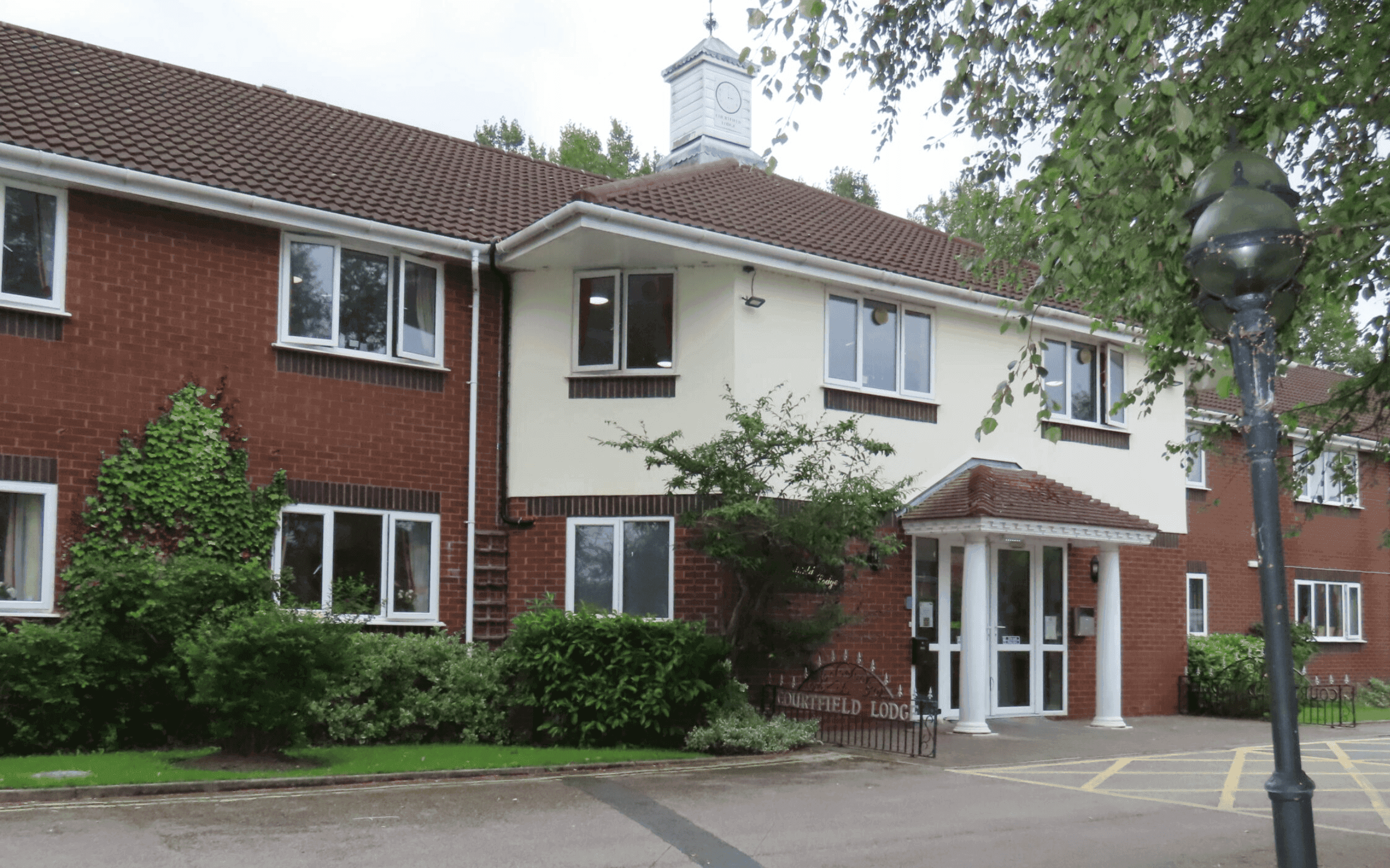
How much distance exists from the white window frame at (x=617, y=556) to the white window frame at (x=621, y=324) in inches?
66.2

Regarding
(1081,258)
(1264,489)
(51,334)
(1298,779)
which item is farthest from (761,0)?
(51,334)

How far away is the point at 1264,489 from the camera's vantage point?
4.64 metres

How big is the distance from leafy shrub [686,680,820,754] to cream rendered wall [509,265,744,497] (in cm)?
283

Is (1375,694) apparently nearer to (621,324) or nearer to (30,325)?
(621,324)

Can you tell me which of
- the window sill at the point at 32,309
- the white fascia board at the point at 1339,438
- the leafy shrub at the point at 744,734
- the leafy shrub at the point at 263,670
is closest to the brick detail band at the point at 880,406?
the leafy shrub at the point at 744,734

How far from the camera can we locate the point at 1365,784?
37.8ft

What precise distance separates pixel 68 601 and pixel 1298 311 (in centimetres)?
1072

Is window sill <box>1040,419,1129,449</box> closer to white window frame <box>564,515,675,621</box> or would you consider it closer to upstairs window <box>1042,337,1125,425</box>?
Answer: upstairs window <box>1042,337,1125,425</box>

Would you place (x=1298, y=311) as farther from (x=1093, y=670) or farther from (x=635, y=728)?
(x=1093, y=670)

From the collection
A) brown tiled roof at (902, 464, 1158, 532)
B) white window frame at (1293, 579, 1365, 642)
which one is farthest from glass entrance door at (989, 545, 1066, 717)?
white window frame at (1293, 579, 1365, 642)

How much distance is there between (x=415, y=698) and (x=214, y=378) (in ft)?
13.0

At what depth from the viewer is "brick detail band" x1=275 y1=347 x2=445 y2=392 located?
13.7 metres

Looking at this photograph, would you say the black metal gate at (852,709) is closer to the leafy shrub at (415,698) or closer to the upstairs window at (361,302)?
the leafy shrub at (415,698)

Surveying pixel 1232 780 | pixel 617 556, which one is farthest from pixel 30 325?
pixel 1232 780
